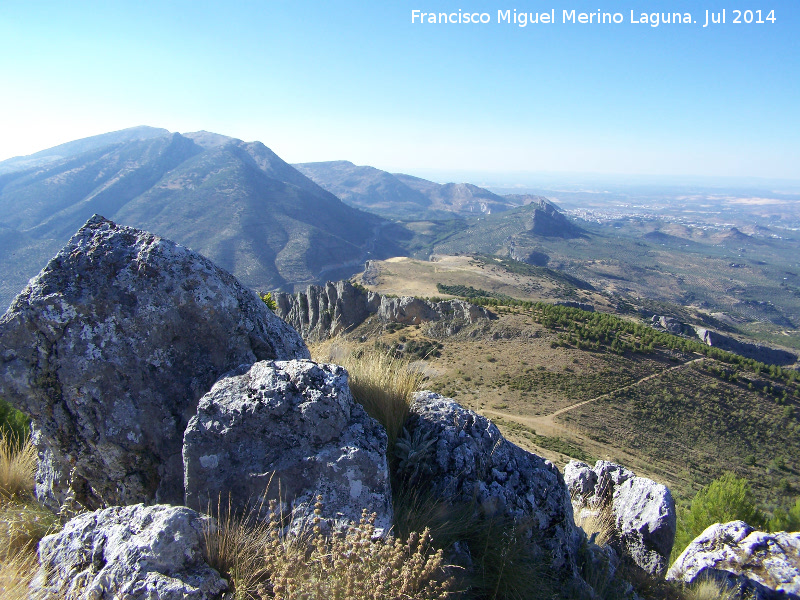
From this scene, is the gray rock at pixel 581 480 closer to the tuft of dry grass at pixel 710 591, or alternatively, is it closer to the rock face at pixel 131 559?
the tuft of dry grass at pixel 710 591

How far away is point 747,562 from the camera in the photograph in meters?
6.14

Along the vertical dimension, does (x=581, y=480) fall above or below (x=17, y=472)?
below

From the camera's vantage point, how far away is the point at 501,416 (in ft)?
77.3

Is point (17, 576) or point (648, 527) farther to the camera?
point (648, 527)

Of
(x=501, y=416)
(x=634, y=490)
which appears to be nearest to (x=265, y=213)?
(x=501, y=416)

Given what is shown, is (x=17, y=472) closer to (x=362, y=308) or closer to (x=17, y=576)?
(x=17, y=576)

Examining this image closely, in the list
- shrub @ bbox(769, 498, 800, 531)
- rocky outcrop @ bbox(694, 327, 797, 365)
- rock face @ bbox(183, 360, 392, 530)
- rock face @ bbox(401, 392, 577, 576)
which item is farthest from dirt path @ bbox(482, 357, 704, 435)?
rocky outcrop @ bbox(694, 327, 797, 365)

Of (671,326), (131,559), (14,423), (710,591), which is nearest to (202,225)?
(671,326)

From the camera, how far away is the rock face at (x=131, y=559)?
2354 mm

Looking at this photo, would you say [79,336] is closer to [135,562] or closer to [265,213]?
[135,562]

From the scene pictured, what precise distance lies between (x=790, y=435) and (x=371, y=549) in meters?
33.1

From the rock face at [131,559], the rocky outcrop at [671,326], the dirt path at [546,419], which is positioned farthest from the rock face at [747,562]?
the rocky outcrop at [671,326]

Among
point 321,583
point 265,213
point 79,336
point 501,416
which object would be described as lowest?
point 501,416

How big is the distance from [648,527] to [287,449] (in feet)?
21.1
